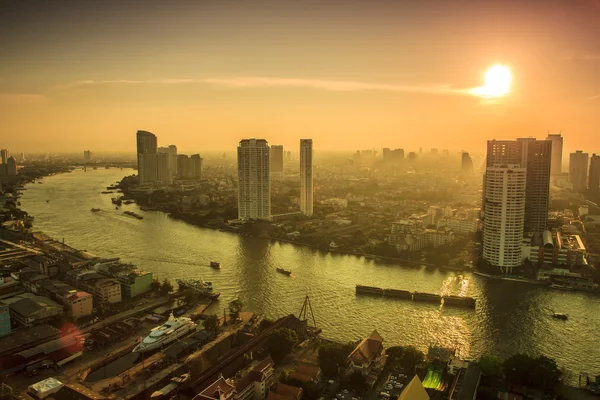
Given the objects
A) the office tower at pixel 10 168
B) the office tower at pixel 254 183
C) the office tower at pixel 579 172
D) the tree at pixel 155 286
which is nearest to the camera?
the tree at pixel 155 286

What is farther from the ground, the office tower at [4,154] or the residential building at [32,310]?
the office tower at [4,154]

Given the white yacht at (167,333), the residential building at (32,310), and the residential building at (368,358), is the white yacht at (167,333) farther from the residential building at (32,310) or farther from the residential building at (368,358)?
the residential building at (368,358)

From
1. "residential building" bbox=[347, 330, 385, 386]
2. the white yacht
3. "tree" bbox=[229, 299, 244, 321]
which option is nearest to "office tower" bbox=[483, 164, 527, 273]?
"residential building" bbox=[347, 330, 385, 386]

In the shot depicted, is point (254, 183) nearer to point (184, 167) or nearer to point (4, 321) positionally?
point (4, 321)

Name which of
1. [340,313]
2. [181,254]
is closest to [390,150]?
[181,254]

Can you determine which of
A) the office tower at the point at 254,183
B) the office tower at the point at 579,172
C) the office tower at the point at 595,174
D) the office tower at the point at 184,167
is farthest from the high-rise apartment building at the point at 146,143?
the office tower at the point at 595,174

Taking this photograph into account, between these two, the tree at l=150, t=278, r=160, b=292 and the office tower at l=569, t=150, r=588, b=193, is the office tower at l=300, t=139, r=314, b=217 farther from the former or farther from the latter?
the office tower at l=569, t=150, r=588, b=193

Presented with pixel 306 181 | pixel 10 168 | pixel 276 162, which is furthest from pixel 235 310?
pixel 10 168
